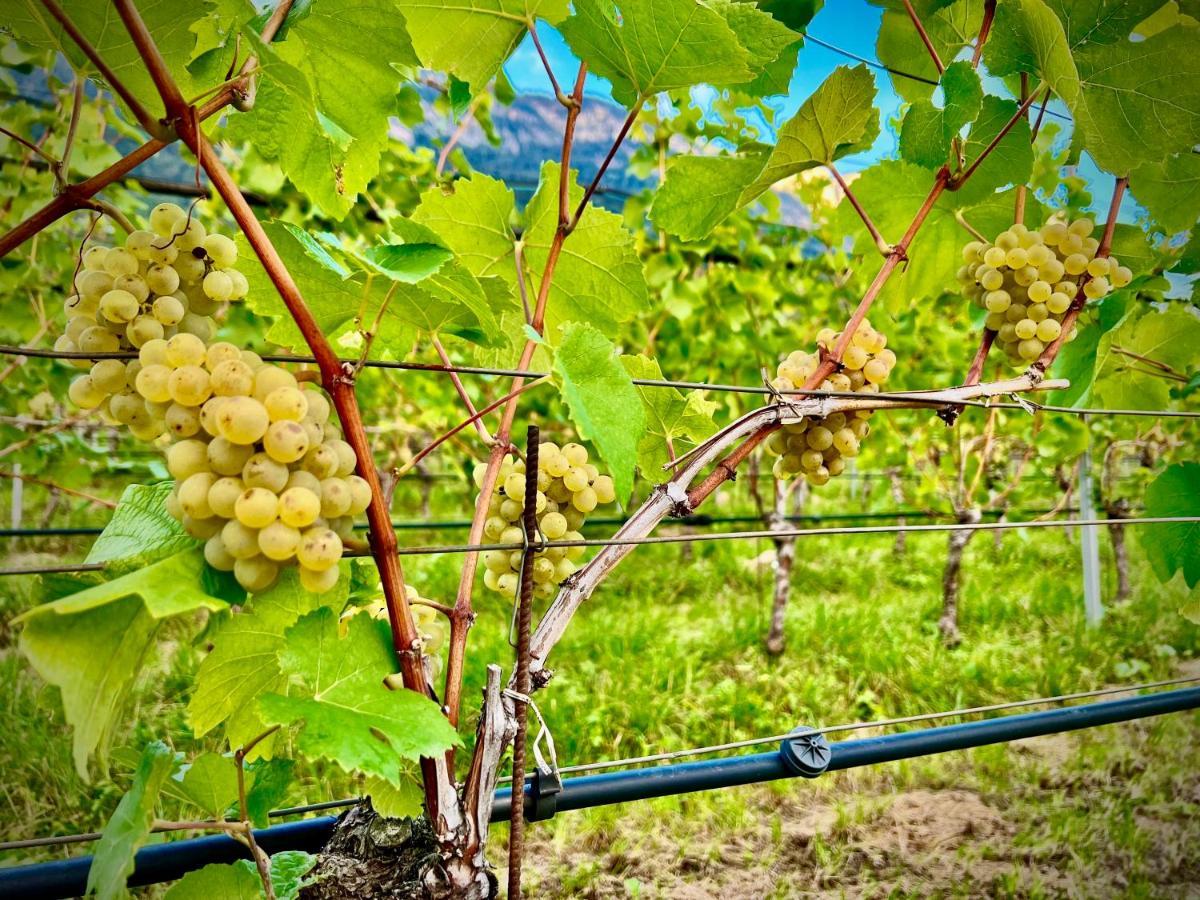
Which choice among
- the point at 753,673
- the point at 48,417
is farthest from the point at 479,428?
the point at 48,417

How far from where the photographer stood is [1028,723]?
986 mm

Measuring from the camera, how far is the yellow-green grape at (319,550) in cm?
46

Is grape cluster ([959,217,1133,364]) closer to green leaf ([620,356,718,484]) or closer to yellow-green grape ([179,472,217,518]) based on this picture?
green leaf ([620,356,718,484])

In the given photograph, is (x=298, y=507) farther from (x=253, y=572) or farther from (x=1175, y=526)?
(x=1175, y=526)

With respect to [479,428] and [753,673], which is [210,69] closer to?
[479,428]

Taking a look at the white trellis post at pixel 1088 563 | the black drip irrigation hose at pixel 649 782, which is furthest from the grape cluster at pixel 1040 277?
the white trellis post at pixel 1088 563

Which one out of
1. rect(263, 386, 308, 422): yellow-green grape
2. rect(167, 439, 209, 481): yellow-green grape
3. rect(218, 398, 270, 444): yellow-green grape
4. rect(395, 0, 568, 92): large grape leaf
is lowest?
rect(167, 439, 209, 481): yellow-green grape

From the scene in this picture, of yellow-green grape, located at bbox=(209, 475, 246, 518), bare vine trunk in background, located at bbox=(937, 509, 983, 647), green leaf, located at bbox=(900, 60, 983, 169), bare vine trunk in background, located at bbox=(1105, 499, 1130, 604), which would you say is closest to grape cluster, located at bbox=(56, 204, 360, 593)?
yellow-green grape, located at bbox=(209, 475, 246, 518)

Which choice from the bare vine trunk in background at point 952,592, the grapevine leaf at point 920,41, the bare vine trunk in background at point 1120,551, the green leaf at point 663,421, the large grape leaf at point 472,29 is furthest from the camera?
the bare vine trunk in background at point 1120,551

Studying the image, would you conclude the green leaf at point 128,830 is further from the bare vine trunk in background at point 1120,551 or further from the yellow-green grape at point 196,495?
the bare vine trunk in background at point 1120,551

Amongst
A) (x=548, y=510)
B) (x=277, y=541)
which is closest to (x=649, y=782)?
(x=548, y=510)

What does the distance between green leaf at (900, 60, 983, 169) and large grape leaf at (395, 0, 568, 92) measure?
355mm

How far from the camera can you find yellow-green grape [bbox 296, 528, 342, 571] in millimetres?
460

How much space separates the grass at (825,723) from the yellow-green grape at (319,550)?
26 cm
